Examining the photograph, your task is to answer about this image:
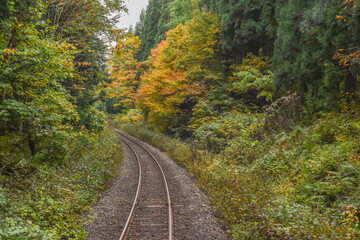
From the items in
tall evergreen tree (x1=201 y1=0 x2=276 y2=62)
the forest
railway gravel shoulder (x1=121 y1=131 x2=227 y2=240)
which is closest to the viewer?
the forest

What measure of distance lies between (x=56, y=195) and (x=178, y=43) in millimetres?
15352

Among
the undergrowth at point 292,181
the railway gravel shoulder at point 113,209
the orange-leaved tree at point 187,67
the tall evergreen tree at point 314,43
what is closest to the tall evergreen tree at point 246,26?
the orange-leaved tree at point 187,67

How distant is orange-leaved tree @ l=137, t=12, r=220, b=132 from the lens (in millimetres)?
16469

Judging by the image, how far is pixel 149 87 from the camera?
18.0 meters

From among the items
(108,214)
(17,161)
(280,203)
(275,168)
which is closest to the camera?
(280,203)

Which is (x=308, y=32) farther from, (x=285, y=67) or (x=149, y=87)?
(x=149, y=87)

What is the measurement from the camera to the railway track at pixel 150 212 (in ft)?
19.1

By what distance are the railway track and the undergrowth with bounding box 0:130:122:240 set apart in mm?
1380

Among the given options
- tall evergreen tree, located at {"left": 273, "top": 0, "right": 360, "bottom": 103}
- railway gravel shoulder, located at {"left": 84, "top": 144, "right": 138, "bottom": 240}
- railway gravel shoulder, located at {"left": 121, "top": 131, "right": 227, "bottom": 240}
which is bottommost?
railway gravel shoulder, located at {"left": 84, "top": 144, "right": 138, "bottom": 240}

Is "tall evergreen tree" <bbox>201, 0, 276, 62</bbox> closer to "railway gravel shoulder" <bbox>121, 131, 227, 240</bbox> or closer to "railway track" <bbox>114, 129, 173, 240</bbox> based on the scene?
"railway gravel shoulder" <bbox>121, 131, 227, 240</bbox>

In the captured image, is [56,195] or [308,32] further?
[308,32]

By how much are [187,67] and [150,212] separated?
42.0 feet

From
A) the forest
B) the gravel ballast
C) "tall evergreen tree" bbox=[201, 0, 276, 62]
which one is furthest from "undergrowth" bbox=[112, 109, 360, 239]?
"tall evergreen tree" bbox=[201, 0, 276, 62]

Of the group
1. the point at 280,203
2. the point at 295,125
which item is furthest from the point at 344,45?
the point at 280,203
